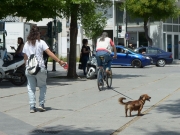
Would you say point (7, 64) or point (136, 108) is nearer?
point (136, 108)

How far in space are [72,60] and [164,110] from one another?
11.5 m

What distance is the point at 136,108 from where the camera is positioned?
36.4 feet

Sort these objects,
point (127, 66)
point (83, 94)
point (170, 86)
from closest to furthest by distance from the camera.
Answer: point (83, 94), point (170, 86), point (127, 66)

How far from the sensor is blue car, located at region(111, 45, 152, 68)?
3475 centimetres

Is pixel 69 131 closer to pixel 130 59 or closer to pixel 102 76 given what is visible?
pixel 102 76

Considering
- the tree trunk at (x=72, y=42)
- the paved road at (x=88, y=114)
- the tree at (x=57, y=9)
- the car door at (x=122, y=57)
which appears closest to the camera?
the paved road at (x=88, y=114)

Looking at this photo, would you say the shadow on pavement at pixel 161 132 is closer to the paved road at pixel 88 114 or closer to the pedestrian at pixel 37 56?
the paved road at pixel 88 114

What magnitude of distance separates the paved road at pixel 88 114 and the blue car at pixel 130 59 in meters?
17.0

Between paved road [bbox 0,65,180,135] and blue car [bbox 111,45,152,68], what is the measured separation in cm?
1701

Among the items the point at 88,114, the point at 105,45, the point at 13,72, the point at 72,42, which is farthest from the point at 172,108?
the point at 72,42

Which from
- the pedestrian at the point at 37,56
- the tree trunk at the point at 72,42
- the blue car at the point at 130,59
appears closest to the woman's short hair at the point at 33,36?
the pedestrian at the point at 37,56

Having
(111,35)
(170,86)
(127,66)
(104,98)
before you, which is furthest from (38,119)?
(111,35)

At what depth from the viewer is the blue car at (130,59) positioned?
3475 cm

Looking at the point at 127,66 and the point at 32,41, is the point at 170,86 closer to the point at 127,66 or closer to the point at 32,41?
the point at 32,41
